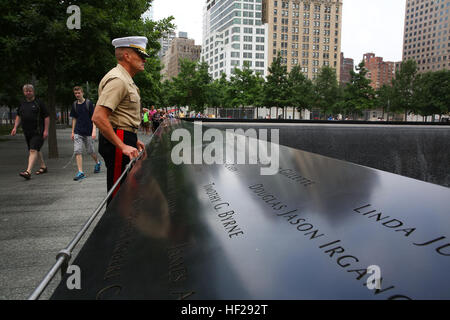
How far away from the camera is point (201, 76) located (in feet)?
196

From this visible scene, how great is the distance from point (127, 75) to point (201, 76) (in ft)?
191

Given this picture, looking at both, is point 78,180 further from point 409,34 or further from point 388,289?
point 409,34

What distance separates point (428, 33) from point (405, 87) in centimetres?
9995

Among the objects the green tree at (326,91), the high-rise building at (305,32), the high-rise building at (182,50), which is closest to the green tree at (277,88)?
the green tree at (326,91)

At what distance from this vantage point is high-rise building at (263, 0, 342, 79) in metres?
120

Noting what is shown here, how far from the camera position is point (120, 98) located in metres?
3.03

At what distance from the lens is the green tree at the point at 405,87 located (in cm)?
7412

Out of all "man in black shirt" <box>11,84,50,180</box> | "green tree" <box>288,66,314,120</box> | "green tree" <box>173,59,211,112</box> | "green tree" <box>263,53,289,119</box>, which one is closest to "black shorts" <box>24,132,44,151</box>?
"man in black shirt" <box>11,84,50,180</box>

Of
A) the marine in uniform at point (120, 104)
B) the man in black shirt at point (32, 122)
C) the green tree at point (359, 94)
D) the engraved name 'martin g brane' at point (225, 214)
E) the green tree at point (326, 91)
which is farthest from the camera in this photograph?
the green tree at point (326, 91)

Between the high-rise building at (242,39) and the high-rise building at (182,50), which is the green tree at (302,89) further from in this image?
the high-rise building at (182,50)

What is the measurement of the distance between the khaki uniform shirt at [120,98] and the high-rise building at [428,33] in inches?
6109

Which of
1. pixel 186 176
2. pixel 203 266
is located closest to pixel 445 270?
pixel 203 266

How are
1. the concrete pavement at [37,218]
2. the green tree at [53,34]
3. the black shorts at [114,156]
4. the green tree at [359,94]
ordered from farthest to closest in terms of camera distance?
the green tree at [359,94] → the green tree at [53,34] → the black shorts at [114,156] → the concrete pavement at [37,218]

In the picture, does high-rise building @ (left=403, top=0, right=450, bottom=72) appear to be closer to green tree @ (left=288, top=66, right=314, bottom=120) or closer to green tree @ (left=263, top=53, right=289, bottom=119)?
green tree @ (left=288, top=66, right=314, bottom=120)
